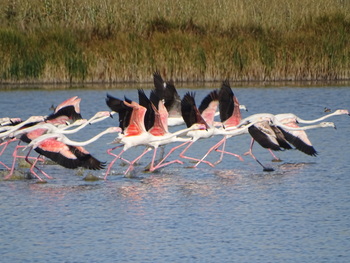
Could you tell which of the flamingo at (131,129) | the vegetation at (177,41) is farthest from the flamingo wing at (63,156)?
the vegetation at (177,41)

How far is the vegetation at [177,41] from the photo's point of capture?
21734mm

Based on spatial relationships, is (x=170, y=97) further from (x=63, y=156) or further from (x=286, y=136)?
(x=63, y=156)

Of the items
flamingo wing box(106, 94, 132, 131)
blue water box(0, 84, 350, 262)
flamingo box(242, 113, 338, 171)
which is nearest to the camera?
blue water box(0, 84, 350, 262)

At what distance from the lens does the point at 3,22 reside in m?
24.9

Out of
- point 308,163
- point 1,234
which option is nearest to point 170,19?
point 308,163

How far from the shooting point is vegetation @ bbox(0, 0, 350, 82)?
21734 mm

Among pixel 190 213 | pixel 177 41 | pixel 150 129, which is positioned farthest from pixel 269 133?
pixel 177 41

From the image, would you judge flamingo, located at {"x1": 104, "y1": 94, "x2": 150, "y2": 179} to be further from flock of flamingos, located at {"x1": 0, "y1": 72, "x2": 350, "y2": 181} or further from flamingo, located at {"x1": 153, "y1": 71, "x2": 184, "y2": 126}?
flamingo, located at {"x1": 153, "y1": 71, "x2": 184, "y2": 126}

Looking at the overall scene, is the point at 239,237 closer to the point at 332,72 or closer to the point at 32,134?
the point at 32,134

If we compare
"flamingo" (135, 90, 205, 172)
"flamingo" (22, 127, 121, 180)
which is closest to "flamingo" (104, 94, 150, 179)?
"flamingo" (135, 90, 205, 172)

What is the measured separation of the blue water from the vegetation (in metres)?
7.82

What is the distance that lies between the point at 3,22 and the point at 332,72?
9.31m

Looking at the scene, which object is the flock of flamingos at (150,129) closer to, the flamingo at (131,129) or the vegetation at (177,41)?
the flamingo at (131,129)

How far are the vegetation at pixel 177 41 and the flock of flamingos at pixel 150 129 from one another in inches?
320
